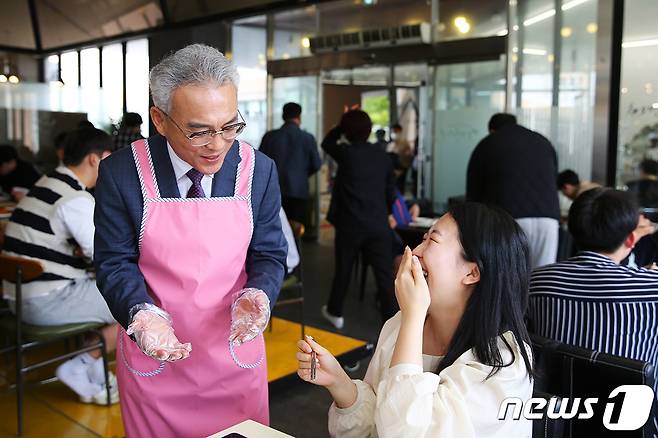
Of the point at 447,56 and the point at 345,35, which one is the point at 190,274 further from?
the point at 345,35

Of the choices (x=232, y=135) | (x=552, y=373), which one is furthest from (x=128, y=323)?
(x=552, y=373)

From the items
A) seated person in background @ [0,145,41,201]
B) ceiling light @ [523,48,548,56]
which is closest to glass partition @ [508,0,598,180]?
ceiling light @ [523,48,548,56]

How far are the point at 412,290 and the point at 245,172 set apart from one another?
0.58 meters

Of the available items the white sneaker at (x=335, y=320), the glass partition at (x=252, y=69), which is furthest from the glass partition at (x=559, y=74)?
the glass partition at (x=252, y=69)

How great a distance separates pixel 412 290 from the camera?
1406mm

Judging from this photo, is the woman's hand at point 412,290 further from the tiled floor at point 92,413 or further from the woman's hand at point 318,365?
the tiled floor at point 92,413

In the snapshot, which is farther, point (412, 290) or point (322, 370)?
point (322, 370)

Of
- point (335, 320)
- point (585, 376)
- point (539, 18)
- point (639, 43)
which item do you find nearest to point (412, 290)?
point (585, 376)

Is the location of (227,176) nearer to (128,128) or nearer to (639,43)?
(128,128)

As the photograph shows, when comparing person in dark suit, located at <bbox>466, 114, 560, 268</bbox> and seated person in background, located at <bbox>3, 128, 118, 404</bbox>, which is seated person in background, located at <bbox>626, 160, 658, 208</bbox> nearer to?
person in dark suit, located at <bbox>466, 114, 560, 268</bbox>

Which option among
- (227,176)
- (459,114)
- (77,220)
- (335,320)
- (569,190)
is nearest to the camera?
(227,176)

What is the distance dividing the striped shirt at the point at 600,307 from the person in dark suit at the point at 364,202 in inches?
98.4

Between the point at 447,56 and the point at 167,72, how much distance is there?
5767 mm

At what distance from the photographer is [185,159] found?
162cm
